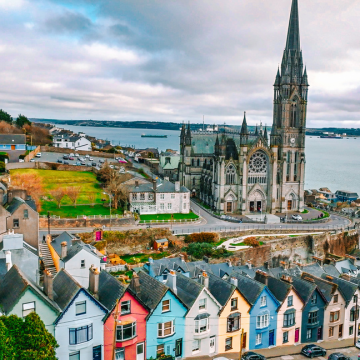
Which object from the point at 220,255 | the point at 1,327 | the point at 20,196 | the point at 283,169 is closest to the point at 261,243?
the point at 220,255

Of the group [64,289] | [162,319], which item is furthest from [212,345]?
[64,289]

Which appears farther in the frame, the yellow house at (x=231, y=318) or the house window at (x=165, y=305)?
the yellow house at (x=231, y=318)

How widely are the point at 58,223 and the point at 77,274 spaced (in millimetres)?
25493

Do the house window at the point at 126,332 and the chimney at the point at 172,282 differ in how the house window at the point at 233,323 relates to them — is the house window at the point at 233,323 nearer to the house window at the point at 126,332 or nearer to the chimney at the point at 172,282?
the chimney at the point at 172,282

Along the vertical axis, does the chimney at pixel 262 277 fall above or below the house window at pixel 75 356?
above

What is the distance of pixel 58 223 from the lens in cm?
5469

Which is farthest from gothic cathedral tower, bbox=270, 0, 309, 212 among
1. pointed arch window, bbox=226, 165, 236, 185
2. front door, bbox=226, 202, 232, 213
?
front door, bbox=226, 202, 232, 213

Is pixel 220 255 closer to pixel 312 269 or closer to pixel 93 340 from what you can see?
pixel 312 269

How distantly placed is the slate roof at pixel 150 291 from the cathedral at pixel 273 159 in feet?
151

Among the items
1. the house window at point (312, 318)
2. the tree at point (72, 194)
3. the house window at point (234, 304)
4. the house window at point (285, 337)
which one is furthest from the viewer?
the tree at point (72, 194)

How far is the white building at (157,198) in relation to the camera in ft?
215

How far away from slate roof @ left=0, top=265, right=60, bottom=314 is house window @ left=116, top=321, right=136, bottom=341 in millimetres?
3889

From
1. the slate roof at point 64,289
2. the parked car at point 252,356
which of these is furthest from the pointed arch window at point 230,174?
the slate roof at point 64,289

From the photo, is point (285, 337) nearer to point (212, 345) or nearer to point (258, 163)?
point (212, 345)
